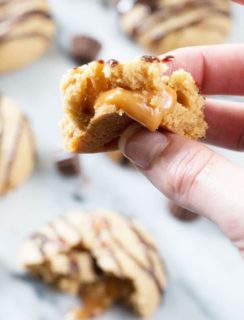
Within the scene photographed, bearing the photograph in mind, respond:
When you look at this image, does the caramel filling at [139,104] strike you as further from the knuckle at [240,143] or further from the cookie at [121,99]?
the knuckle at [240,143]

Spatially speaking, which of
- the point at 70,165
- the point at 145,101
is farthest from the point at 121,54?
the point at 145,101

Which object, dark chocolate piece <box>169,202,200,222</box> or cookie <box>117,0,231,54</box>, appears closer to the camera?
dark chocolate piece <box>169,202,200,222</box>

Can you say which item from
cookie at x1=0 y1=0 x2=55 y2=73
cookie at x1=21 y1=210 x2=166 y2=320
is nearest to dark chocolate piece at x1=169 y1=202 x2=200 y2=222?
cookie at x1=21 y1=210 x2=166 y2=320

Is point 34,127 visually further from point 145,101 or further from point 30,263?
point 145,101

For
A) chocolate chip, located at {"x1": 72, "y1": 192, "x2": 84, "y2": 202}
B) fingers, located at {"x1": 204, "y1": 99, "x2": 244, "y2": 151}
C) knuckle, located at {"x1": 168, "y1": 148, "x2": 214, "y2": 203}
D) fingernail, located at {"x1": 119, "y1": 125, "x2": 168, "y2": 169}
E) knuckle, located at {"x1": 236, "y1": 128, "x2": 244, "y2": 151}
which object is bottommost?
chocolate chip, located at {"x1": 72, "y1": 192, "x2": 84, "y2": 202}

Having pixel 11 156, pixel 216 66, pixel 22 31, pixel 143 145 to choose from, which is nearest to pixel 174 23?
pixel 22 31

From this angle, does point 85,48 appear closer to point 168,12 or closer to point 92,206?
point 168,12

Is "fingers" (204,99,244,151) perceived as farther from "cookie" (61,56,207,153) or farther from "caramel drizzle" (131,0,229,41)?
"caramel drizzle" (131,0,229,41)
